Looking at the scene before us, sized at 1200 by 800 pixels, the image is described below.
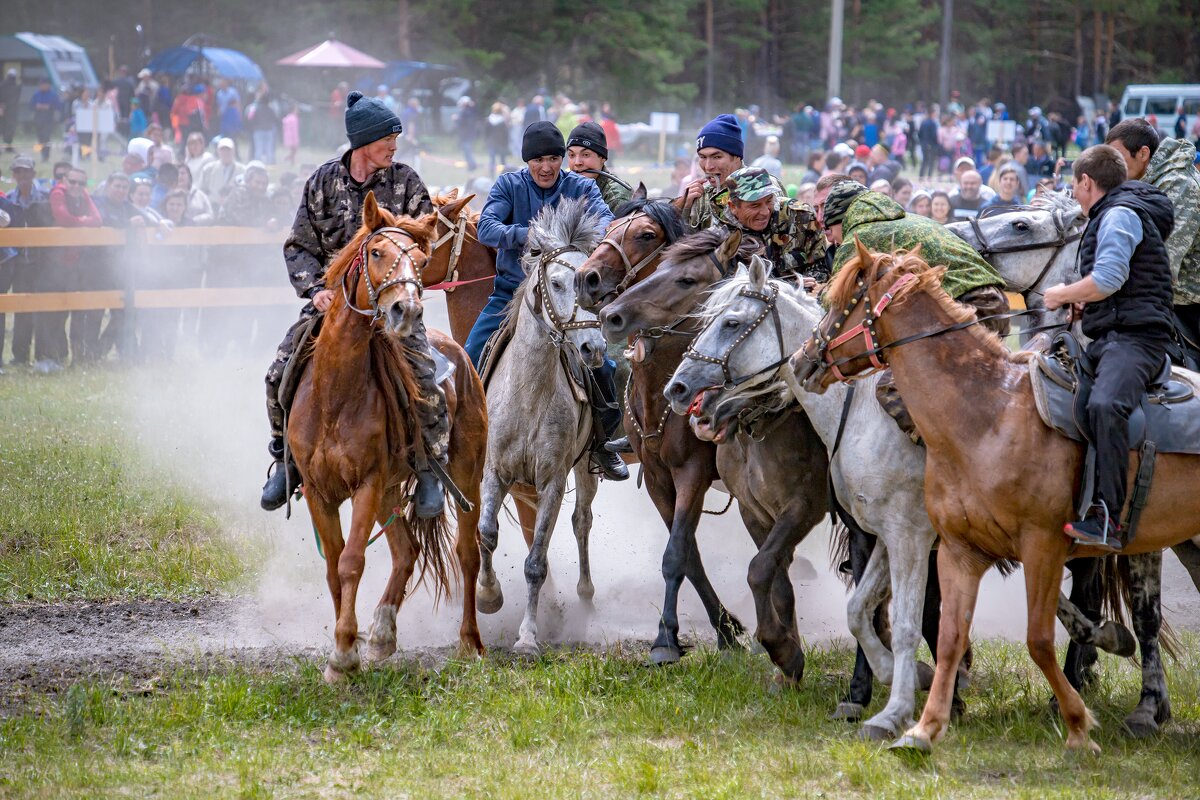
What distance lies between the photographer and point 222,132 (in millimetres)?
31984

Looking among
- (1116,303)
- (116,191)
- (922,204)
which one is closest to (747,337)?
(1116,303)

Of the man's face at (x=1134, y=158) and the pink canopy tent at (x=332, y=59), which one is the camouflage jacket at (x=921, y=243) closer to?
the man's face at (x=1134, y=158)

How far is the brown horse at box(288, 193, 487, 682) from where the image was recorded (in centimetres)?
632

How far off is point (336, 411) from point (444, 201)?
294 cm

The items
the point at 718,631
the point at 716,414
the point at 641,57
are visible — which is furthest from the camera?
the point at 641,57

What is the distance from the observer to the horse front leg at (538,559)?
24.6ft

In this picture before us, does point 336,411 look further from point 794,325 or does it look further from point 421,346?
point 794,325

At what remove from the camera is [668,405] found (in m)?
7.34

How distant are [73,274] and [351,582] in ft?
35.1

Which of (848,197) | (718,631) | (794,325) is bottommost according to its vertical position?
(718,631)

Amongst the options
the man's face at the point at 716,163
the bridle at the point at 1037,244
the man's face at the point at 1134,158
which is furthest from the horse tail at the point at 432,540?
the man's face at the point at 1134,158

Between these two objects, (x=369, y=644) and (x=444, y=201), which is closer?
(x=369, y=644)

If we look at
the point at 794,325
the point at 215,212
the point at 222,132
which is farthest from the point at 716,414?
the point at 222,132

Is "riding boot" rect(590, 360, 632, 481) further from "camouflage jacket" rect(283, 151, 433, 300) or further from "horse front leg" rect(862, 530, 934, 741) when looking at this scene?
"horse front leg" rect(862, 530, 934, 741)
